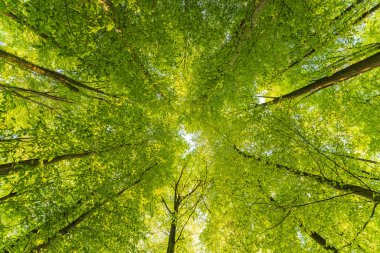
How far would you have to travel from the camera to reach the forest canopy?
5.64 meters

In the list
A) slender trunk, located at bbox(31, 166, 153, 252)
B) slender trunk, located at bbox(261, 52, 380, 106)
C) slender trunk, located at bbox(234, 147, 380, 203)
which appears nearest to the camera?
slender trunk, located at bbox(261, 52, 380, 106)

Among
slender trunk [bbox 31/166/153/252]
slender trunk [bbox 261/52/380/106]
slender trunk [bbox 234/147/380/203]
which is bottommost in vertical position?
slender trunk [bbox 31/166/153/252]

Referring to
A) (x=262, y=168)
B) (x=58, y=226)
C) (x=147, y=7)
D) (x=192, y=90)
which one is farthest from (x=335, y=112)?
(x=58, y=226)

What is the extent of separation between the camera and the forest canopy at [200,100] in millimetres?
5641

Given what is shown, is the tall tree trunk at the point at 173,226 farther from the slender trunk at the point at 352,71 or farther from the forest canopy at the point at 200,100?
the slender trunk at the point at 352,71

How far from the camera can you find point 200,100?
10.9m

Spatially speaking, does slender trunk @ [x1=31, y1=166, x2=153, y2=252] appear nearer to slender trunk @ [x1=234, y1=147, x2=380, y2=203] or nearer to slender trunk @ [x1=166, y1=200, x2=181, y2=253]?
slender trunk @ [x1=166, y1=200, x2=181, y2=253]

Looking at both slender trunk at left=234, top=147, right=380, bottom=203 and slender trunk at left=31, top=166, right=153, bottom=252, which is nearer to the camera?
slender trunk at left=234, top=147, right=380, bottom=203

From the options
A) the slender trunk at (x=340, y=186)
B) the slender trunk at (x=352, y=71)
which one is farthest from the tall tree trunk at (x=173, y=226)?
the slender trunk at (x=352, y=71)

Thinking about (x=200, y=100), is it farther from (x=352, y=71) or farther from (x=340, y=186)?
(x=340, y=186)

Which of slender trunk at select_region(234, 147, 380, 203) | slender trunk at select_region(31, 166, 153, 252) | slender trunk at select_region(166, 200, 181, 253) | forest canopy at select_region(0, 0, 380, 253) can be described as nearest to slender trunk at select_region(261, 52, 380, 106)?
forest canopy at select_region(0, 0, 380, 253)

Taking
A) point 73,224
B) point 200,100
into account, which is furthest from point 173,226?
point 200,100

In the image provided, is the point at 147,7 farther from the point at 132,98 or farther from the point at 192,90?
the point at 192,90

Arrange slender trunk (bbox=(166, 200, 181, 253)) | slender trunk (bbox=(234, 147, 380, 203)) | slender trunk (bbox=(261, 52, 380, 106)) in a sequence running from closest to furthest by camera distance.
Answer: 1. slender trunk (bbox=(261, 52, 380, 106))
2. slender trunk (bbox=(234, 147, 380, 203))
3. slender trunk (bbox=(166, 200, 181, 253))
